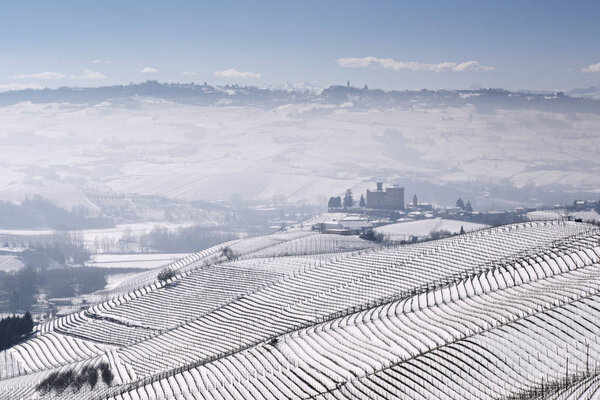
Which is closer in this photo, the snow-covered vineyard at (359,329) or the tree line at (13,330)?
the snow-covered vineyard at (359,329)

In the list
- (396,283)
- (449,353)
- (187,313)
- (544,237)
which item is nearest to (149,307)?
(187,313)

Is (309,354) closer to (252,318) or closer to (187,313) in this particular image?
(252,318)

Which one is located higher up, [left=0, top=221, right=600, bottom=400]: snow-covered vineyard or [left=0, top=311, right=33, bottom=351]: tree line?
[left=0, top=221, right=600, bottom=400]: snow-covered vineyard

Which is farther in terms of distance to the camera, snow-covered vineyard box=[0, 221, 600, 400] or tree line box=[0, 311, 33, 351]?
tree line box=[0, 311, 33, 351]

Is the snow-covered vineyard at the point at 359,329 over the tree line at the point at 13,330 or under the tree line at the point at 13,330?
over

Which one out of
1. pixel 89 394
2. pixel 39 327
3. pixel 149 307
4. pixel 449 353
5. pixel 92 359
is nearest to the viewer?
pixel 449 353

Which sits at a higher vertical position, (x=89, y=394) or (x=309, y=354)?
(x=309, y=354)

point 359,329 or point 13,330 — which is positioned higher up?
point 359,329

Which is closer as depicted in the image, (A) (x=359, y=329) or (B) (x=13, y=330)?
(A) (x=359, y=329)
